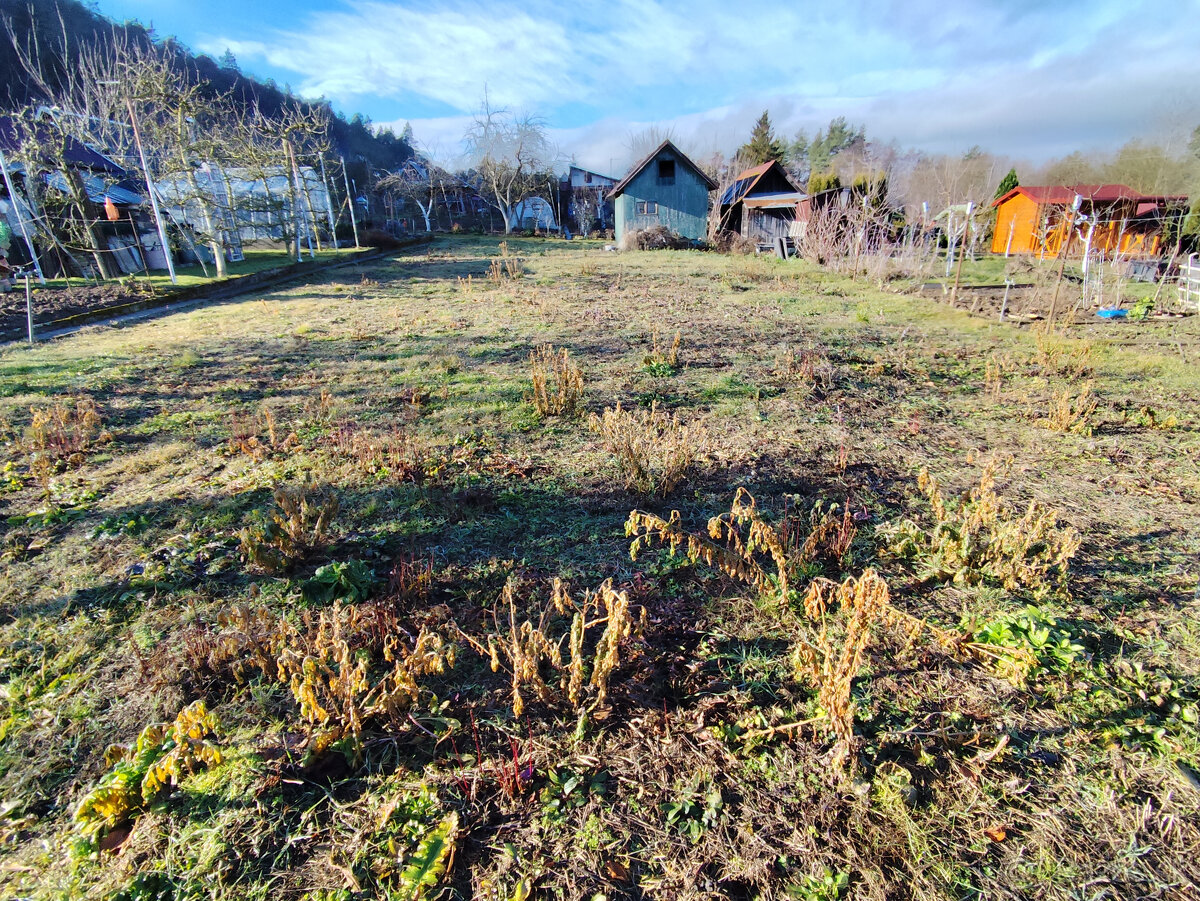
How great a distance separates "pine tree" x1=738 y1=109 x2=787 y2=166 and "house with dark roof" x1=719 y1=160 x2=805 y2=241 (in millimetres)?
19326

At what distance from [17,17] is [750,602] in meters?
59.3

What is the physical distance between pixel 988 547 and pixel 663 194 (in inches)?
1109

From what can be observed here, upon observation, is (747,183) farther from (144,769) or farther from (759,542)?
(144,769)

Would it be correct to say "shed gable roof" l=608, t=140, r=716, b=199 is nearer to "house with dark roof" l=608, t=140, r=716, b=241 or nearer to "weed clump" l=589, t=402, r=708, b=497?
"house with dark roof" l=608, t=140, r=716, b=241

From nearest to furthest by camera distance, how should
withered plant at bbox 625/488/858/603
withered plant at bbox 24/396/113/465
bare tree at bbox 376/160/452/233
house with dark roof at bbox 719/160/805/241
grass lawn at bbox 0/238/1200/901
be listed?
grass lawn at bbox 0/238/1200/901
withered plant at bbox 625/488/858/603
withered plant at bbox 24/396/113/465
house with dark roof at bbox 719/160/805/241
bare tree at bbox 376/160/452/233

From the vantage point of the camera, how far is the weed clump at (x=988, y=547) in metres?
3.03

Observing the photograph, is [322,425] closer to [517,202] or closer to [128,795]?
[128,795]

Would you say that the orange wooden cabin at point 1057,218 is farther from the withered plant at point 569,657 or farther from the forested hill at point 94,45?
the forested hill at point 94,45

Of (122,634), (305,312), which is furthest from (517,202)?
(122,634)

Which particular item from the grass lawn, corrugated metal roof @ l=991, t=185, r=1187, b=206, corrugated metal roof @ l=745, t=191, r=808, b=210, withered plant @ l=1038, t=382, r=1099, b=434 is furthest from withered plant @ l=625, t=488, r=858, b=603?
corrugated metal roof @ l=745, t=191, r=808, b=210

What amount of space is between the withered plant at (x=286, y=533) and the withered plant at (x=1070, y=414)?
21.0ft

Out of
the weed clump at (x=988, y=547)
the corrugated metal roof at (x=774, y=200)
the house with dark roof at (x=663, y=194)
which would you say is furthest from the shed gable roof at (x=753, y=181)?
the weed clump at (x=988, y=547)

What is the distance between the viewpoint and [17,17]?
36.3 meters

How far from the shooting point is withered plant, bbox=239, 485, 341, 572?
125 inches
